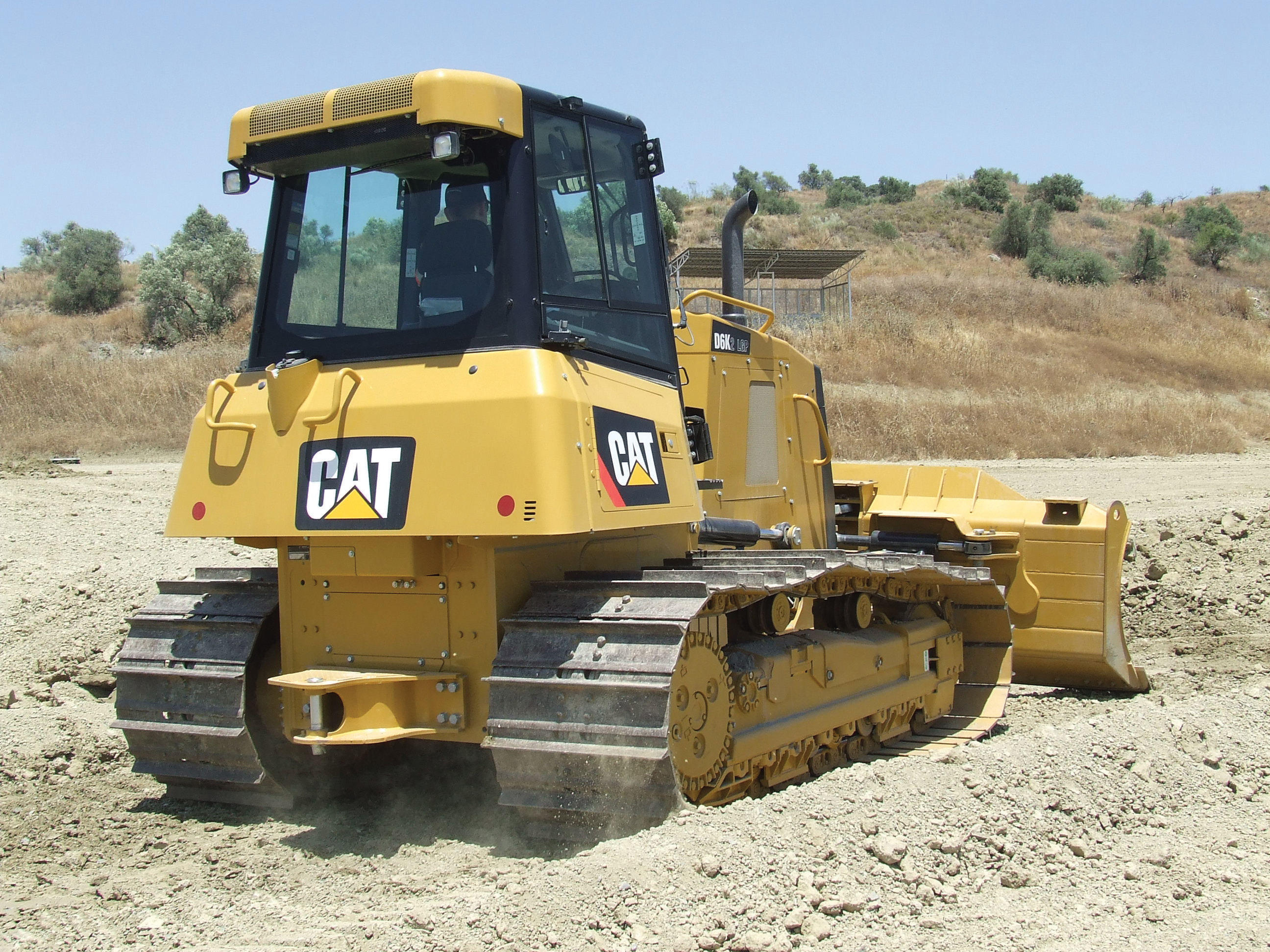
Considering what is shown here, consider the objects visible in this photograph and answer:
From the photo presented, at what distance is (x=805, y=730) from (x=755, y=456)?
1844 millimetres

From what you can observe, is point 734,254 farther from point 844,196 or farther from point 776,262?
point 844,196

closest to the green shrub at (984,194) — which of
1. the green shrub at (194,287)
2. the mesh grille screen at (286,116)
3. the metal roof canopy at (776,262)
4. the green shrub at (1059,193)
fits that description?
the green shrub at (1059,193)

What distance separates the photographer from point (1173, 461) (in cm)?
2131

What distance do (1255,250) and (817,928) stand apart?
182 ft

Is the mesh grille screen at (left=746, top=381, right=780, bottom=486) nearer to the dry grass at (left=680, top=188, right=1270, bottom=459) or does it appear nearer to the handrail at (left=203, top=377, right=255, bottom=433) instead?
the handrail at (left=203, top=377, right=255, bottom=433)

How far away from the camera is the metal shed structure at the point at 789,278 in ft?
96.2

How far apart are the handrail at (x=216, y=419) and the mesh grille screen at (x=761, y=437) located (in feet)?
9.89

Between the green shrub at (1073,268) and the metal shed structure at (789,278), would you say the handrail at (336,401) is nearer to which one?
the metal shed structure at (789,278)

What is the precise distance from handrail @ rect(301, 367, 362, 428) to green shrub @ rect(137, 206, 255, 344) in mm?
27205

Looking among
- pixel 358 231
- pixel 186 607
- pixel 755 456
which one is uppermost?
pixel 358 231

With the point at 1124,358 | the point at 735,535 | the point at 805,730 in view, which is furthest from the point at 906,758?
the point at 1124,358

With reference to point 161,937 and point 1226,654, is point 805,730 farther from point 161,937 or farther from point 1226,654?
point 1226,654

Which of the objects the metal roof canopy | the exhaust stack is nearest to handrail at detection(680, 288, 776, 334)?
the exhaust stack

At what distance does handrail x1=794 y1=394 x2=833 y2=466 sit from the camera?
25.8 feet
